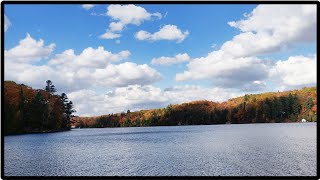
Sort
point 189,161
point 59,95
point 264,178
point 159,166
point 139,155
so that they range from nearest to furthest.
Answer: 1. point 264,178
2. point 159,166
3. point 189,161
4. point 139,155
5. point 59,95

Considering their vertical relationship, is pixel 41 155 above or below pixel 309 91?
below

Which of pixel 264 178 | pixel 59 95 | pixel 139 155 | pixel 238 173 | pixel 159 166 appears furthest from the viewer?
pixel 59 95

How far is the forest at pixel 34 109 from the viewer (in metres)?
87.5

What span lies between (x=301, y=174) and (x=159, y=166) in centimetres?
1257

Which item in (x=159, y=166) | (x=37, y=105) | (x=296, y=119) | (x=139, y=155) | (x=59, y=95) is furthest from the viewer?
(x=296, y=119)

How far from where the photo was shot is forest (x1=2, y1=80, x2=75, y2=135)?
8750 cm

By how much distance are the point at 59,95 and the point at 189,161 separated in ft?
298

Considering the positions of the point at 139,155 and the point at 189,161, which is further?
the point at 139,155

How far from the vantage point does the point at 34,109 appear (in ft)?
330

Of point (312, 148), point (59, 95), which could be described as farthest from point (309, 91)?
point (312, 148)

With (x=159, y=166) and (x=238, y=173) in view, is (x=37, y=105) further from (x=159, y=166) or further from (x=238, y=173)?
(x=238, y=173)

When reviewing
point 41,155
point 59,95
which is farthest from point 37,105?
point 41,155

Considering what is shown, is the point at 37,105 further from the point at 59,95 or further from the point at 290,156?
the point at 290,156

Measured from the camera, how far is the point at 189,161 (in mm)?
40250
